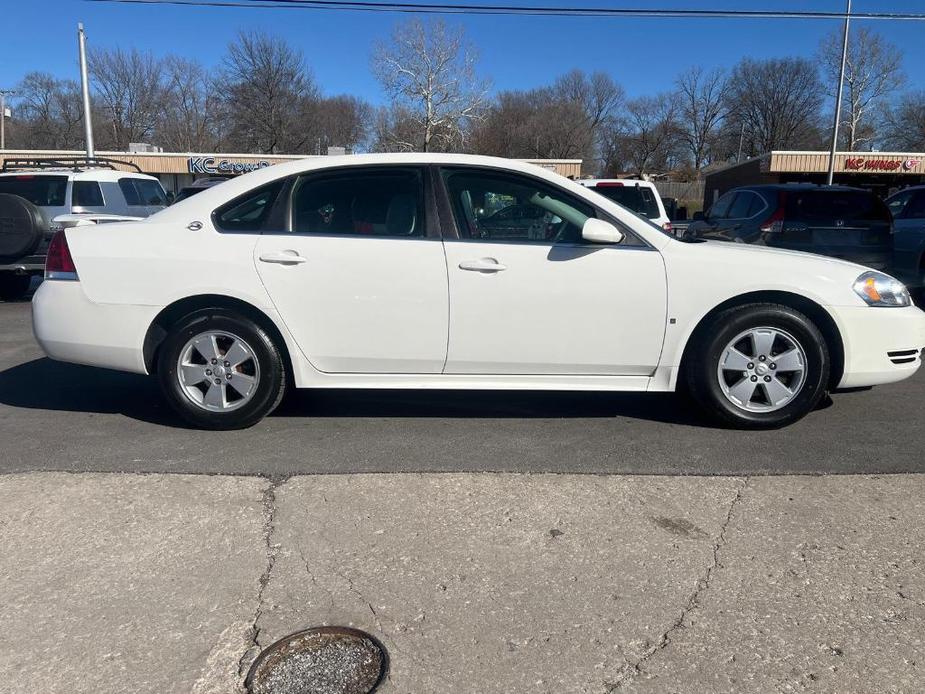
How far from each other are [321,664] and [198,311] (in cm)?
266

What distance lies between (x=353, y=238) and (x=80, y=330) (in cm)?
177

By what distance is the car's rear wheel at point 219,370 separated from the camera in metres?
4.54

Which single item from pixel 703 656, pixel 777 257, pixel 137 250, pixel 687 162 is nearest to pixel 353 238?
pixel 137 250

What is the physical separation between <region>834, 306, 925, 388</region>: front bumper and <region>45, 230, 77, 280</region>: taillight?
456cm

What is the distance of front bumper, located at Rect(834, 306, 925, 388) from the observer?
179 inches

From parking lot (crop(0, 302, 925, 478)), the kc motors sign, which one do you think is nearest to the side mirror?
parking lot (crop(0, 302, 925, 478))

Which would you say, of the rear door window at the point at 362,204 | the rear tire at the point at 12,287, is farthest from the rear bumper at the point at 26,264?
the rear door window at the point at 362,204

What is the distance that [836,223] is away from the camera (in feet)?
30.1

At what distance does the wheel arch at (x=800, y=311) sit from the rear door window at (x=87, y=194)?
983 centimetres

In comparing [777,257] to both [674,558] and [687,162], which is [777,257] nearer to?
[674,558]

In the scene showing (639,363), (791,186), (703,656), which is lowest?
(703,656)

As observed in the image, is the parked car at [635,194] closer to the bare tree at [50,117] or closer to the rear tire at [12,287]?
the rear tire at [12,287]

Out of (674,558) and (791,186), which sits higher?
(791,186)

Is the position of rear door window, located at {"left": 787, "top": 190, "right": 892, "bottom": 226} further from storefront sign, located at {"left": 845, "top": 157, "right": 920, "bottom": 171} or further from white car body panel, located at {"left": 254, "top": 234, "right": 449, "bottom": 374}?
storefront sign, located at {"left": 845, "top": 157, "right": 920, "bottom": 171}
